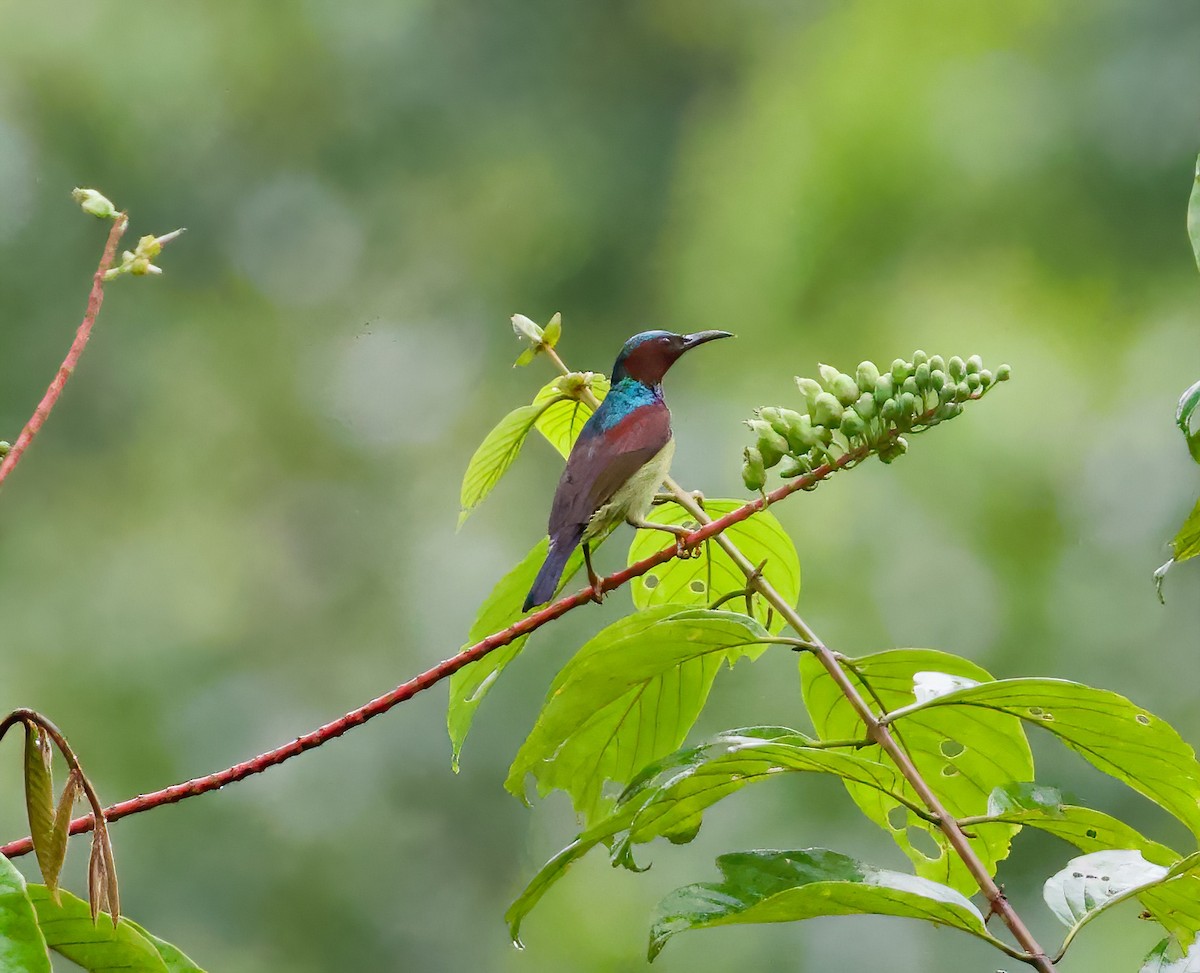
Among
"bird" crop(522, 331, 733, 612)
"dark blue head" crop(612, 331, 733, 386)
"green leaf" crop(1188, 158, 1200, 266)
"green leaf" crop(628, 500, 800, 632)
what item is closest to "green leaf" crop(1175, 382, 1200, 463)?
"green leaf" crop(1188, 158, 1200, 266)

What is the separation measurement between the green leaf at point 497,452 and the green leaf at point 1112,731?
0.98 feet

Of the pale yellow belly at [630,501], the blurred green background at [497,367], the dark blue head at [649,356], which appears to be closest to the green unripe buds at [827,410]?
the pale yellow belly at [630,501]

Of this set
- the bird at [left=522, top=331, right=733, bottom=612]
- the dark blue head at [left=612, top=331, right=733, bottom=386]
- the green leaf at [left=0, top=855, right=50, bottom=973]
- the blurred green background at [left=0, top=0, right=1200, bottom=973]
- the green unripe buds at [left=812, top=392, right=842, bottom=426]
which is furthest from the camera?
the blurred green background at [left=0, top=0, right=1200, bottom=973]

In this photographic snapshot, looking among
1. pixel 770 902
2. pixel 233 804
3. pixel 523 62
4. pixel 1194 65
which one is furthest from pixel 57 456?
pixel 770 902

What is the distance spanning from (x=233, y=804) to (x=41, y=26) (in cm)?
254

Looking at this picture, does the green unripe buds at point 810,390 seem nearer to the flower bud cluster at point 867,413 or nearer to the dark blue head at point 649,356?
the flower bud cluster at point 867,413

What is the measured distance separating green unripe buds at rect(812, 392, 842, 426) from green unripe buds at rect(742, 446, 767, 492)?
0.12 ft

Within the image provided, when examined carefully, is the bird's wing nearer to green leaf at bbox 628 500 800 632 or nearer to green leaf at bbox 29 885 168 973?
green leaf at bbox 628 500 800 632

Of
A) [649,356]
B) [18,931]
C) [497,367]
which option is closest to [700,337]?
[649,356]

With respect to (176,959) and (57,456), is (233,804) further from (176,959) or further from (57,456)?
(176,959)

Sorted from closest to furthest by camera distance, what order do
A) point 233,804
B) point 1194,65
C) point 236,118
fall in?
point 233,804
point 1194,65
point 236,118

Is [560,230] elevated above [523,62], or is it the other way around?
[523,62]

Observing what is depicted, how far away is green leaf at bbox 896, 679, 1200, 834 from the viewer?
0.61m

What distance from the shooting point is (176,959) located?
1.87 ft
